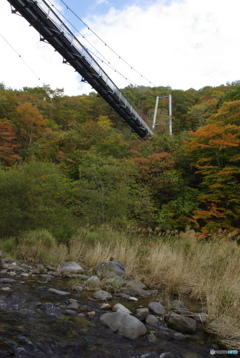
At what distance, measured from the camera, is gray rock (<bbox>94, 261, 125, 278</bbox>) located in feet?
19.4

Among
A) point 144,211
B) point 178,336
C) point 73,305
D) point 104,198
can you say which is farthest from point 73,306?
point 144,211

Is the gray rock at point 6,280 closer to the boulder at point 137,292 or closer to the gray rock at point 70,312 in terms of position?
the gray rock at point 70,312

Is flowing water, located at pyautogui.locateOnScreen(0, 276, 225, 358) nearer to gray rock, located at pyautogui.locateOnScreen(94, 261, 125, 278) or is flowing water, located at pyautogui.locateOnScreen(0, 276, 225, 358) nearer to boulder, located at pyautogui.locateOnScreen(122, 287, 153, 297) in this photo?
boulder, located at pyautogui.locateOnScreen(122, 287, 153, 297)

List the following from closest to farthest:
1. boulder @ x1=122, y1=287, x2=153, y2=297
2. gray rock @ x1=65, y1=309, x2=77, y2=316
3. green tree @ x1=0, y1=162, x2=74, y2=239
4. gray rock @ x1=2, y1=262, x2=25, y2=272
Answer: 1. gray rock @ x1=65, y1=309, x2=77, y2=316
2. boulder @ x1=122, y1=287, x2=153, y2=297
3. gray rock @ x1=2, y1=262, x2=25, y2=272
4. green tree @ x1=0, y1=162, x2=74, y2=239

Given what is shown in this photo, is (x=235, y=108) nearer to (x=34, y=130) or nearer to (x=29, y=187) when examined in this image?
(x=29, y=187)

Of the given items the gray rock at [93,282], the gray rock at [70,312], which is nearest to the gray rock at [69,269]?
the gray rock at [93,282]

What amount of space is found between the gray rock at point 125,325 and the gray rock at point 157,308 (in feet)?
2.45

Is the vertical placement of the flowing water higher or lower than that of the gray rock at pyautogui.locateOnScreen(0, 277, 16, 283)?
higher

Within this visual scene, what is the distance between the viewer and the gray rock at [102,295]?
4605 millimetres

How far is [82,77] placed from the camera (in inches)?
591

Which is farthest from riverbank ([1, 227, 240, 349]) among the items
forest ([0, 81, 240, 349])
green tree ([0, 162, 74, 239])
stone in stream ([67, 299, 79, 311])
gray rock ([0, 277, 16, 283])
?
gray rock ([0, 277, 16, 283])

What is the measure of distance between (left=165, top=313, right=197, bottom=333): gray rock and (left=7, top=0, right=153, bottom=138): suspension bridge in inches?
491

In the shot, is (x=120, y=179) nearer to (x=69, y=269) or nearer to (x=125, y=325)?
(x=69, y=269)

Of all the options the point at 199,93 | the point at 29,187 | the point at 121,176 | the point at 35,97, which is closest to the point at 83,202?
the point at 121,176
